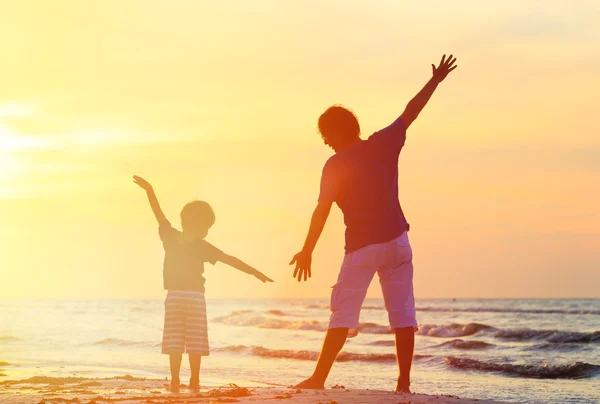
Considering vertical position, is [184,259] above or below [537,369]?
above

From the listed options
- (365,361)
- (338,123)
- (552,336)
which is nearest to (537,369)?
(365,361)

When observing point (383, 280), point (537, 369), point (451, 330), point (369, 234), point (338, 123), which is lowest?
point (537, 369)

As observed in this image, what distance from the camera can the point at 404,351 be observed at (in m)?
5.27

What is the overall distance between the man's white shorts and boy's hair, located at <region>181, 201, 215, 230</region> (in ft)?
5.47

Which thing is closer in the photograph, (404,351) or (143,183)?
(404,351)

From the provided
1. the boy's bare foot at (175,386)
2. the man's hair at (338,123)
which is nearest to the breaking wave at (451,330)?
the boy's bare foot at (175,386)

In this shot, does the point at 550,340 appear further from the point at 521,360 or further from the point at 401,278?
the point at 401,278

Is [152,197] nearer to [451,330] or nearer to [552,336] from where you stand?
[552,336]

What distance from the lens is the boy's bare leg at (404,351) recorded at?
17.2 ft

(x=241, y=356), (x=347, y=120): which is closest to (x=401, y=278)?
(x=347, y=120)

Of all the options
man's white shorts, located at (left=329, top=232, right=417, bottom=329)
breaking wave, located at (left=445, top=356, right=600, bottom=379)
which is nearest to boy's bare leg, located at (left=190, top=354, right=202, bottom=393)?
man's white shorts, located at (left=329, top=232, right=417, bottom=329)

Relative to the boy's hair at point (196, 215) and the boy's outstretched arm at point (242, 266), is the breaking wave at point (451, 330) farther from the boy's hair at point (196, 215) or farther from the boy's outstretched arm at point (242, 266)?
the boy's hair at point (196, 215)

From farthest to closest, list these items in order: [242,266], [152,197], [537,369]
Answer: [537,369] → [152,197] → [242,266]

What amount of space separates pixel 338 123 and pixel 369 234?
0.82m
